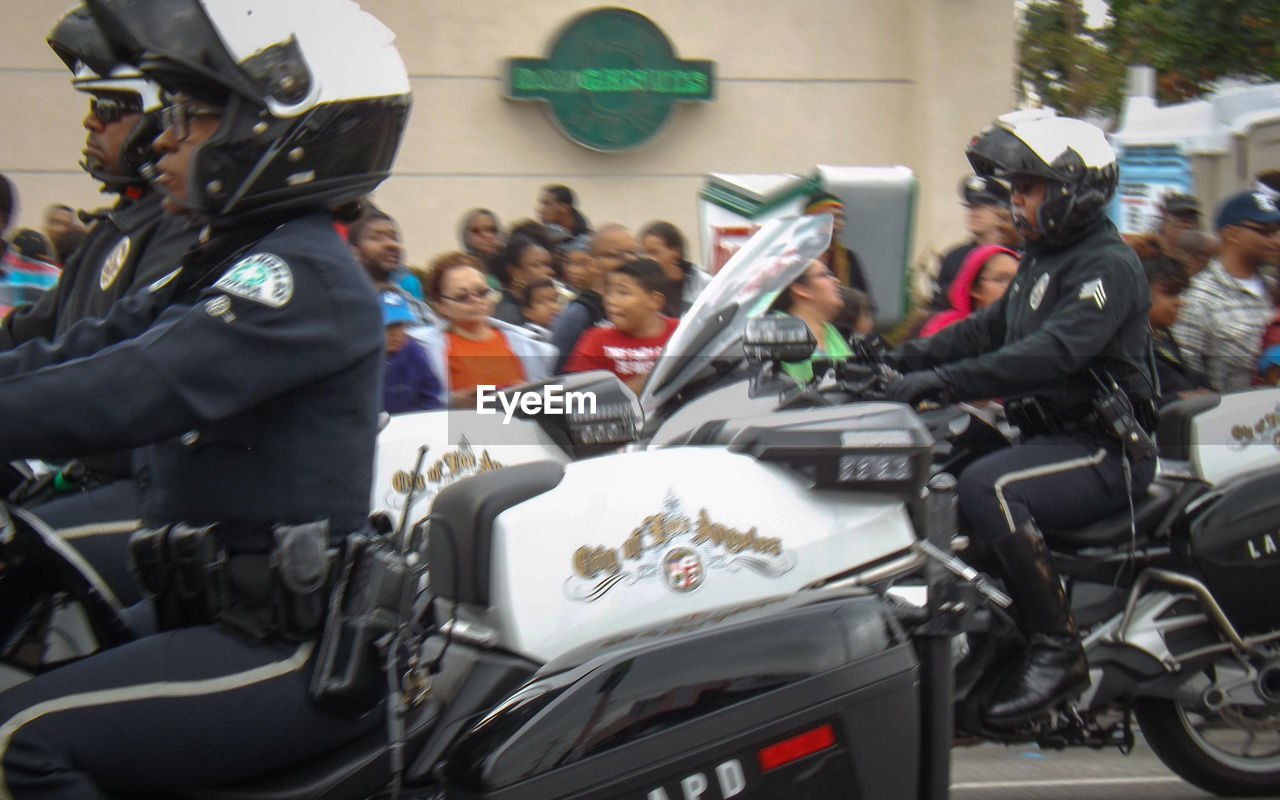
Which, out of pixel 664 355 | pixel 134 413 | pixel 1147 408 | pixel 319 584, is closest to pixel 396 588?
pixel 319 584

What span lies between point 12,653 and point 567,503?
0.91m

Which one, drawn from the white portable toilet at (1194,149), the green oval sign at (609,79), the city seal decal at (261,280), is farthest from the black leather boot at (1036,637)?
the green oval sign at (609,79)

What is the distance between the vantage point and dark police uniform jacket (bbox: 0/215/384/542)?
1.95m

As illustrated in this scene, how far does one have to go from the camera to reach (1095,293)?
4.11 meters

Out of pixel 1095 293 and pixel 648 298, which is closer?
pixel 1095 293

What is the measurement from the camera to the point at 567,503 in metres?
2.49

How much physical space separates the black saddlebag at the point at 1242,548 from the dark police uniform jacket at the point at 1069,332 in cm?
40

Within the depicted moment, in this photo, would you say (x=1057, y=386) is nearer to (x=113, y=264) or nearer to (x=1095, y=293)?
(x=1095, y=293)

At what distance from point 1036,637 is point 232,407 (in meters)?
2.75

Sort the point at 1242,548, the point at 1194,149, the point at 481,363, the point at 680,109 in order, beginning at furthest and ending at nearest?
the point at 1194,149 → the point at 680,109 → the point at 481,363 → the point at 1242,548

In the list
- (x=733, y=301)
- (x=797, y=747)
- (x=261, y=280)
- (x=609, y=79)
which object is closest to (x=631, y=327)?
(x=733, y=301)

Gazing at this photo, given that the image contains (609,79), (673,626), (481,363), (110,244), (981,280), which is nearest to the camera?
(673,626)

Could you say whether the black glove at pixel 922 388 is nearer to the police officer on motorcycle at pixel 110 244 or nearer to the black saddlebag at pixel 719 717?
the black saddlebag at pixel 719 717

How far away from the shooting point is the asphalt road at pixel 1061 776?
445 centimetres
